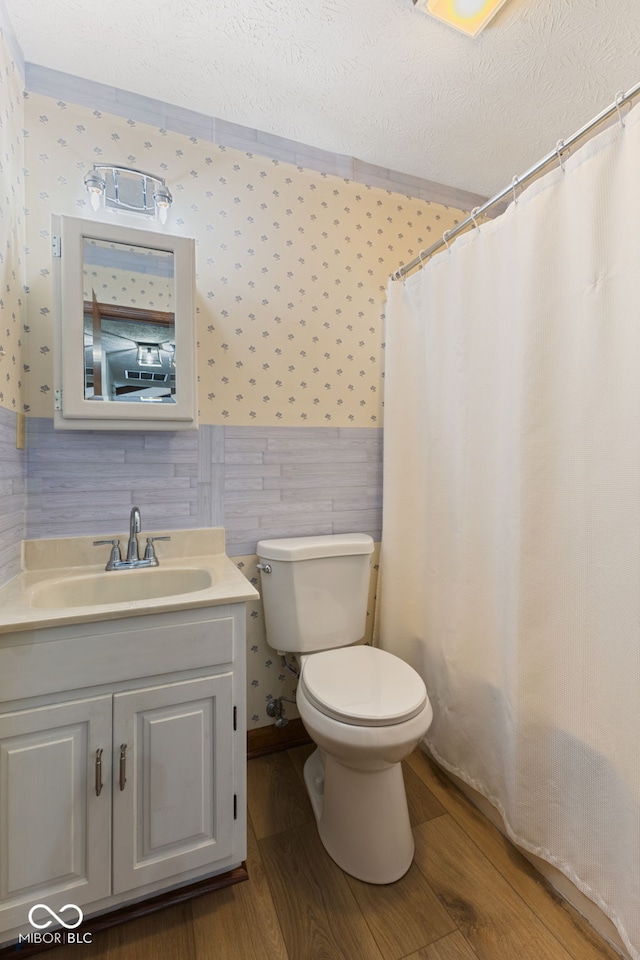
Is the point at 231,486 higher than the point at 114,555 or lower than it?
higher

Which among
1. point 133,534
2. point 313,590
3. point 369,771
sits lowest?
point 369,771

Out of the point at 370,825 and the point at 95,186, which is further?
the point at 95,186

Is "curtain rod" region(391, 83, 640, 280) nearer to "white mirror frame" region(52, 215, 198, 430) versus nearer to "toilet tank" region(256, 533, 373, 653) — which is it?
"white mirror frame" region(52, 215, 198, 430)

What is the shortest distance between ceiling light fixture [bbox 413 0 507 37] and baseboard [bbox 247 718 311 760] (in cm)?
235

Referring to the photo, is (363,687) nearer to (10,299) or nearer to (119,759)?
(119,759)

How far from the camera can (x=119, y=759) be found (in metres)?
1.01

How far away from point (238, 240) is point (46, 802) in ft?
5.78

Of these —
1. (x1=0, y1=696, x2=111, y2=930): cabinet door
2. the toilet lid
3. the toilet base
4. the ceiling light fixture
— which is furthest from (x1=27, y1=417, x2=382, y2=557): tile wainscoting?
the ceiling light fixture

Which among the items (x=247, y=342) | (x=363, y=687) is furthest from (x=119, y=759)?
(x=247, y=342)

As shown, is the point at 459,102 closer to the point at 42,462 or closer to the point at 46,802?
the point at 42,462

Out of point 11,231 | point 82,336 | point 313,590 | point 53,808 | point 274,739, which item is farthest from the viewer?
point 274,739

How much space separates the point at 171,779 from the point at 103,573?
1.99ft

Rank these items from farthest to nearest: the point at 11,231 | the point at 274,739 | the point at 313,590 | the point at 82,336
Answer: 1. the point at 274,739
2. the point at 313,590
3. the point at 82,336
4. the point at 11,231

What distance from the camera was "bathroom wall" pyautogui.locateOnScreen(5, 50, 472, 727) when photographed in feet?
4.41
